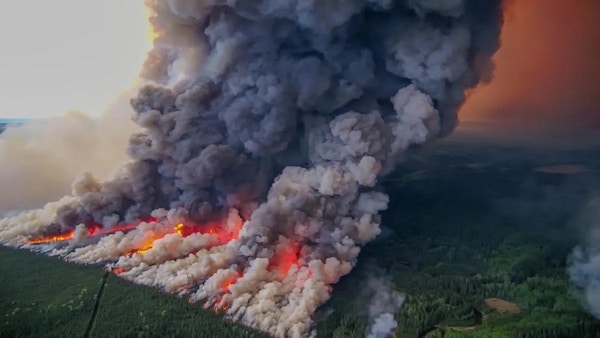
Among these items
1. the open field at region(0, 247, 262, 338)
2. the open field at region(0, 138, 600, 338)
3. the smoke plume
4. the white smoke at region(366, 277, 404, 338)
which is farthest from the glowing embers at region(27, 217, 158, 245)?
the smoke plume

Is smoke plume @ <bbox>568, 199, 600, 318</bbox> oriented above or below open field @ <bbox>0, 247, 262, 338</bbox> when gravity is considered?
above

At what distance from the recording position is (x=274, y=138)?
16625 mm

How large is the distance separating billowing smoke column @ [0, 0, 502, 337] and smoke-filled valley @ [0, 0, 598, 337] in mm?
46

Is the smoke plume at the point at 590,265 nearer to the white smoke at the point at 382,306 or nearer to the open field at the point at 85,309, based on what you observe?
the white smoke at the point at 382,306

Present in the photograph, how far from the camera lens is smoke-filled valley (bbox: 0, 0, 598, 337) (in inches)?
591

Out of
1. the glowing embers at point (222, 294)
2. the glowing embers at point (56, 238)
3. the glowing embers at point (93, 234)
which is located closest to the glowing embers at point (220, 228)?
the glowing embers at point (93, 234)

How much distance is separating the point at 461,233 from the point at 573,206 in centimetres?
324

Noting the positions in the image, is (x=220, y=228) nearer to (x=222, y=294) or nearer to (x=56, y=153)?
(x=222, y=294)

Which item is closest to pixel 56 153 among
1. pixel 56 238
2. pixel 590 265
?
pixel 56 238

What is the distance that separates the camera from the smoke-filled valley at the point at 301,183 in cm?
1502

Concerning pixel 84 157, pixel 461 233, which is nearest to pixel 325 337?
pixel 461 233

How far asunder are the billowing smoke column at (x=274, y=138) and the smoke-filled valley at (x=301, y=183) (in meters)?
0.05

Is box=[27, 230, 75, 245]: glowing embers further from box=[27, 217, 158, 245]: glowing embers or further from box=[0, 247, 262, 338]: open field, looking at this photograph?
box=[0, 247, 262, 338]: open field

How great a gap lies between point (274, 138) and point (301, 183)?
4.66ft
